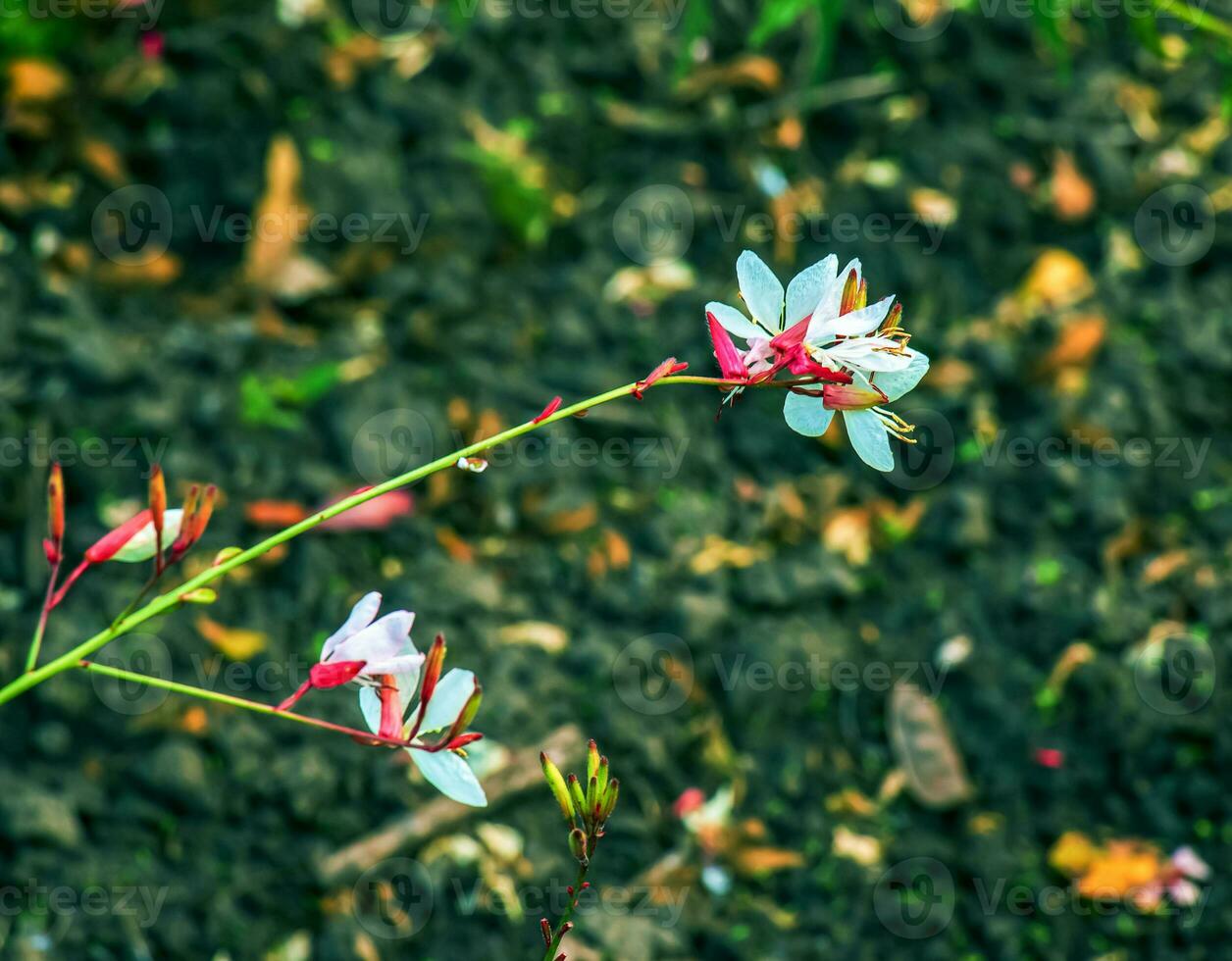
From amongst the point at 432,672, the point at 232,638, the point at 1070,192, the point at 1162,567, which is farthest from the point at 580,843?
the point at 1070,192

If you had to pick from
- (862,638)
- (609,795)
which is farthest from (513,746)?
(609,795)

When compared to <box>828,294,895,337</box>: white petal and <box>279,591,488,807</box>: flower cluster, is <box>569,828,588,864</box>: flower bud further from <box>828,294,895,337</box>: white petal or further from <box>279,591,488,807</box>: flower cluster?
<box>828,294,895,337</box>: white petal

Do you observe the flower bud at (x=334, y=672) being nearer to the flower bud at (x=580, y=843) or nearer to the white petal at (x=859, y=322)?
the flower bud at (x=580, y=843)

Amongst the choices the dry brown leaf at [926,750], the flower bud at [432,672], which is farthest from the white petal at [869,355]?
the dry brown leaf at [926,750]

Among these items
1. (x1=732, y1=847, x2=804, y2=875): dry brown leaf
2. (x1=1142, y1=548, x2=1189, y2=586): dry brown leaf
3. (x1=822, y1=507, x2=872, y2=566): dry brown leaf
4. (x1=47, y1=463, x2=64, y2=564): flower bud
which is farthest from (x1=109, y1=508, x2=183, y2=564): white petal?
(x1=1142, y1=548, x2=1189, y2=586): dry brown leaf

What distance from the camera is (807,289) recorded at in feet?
2.38

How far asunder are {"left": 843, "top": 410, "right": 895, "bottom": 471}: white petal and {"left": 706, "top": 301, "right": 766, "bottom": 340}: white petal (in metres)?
0.08

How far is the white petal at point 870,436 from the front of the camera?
72cm

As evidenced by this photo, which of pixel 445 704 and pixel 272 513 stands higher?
pixel 445 704

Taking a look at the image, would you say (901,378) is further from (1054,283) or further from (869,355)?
(1054,283)

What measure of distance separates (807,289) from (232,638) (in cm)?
140

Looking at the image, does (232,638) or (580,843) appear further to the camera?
(232,638)

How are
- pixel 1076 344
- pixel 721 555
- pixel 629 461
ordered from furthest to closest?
pixel 1076 344
pixel 629 461
pixel 721 555

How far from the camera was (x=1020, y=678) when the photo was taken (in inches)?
80.0
